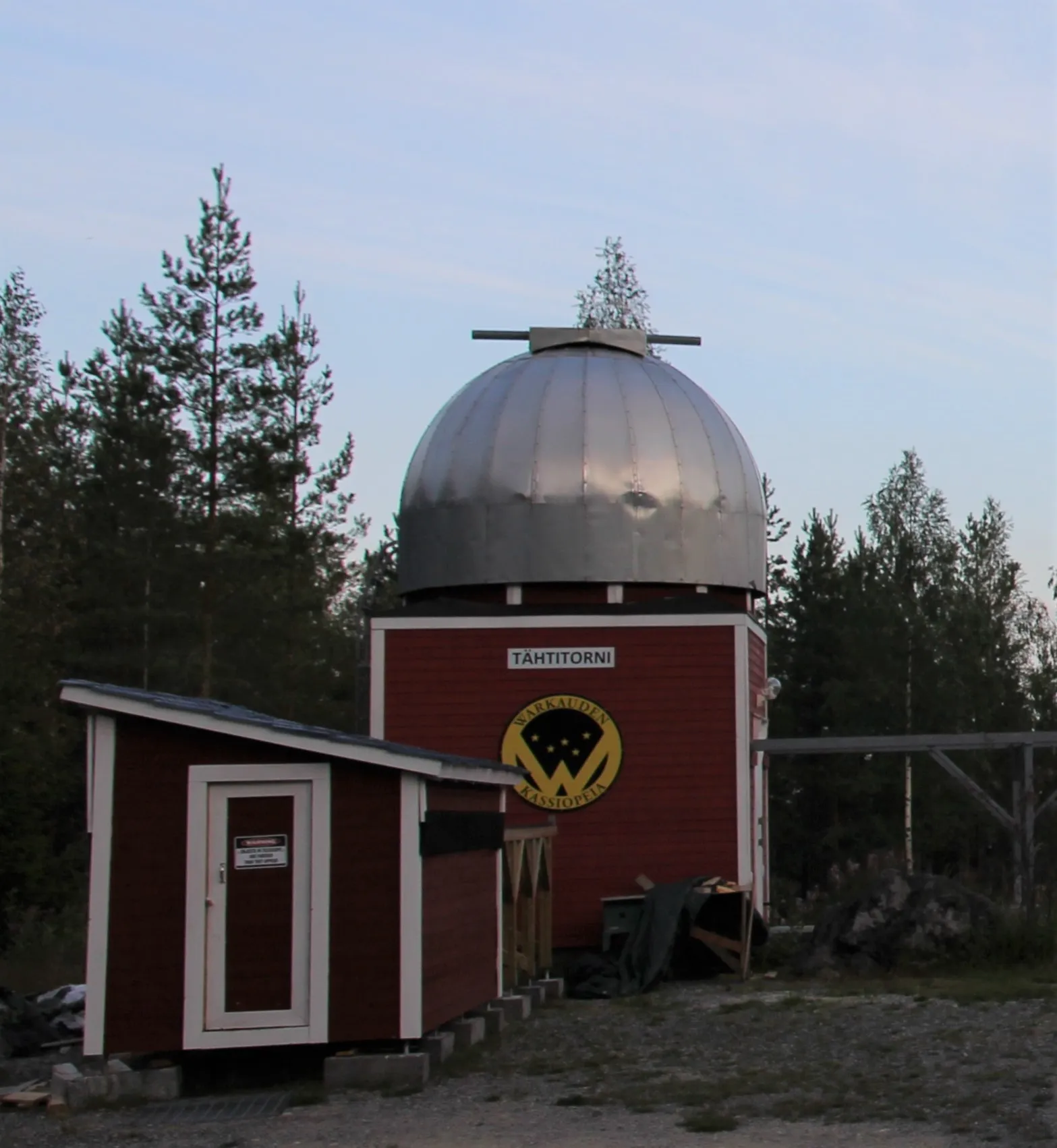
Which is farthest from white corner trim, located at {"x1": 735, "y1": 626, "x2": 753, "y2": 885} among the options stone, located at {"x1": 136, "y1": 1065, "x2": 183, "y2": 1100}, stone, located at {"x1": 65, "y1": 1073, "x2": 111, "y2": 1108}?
stone, located at {"x1": 65, "y1": 1073, "x2": 111, "y2": 1108}

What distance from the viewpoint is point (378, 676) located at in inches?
699

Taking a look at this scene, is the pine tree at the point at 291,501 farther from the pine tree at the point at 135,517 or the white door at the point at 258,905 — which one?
the white door at the point at 258,905

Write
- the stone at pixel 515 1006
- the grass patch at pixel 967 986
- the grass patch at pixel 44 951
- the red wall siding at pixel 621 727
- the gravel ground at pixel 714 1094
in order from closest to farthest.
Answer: the gravel ground at pixel 714 1094 < the stone at pixel 515 1006 < the grass patch at pixel 967 986 < the red wall siding at pixel 621 727 < the grass patch at pixel 44 951

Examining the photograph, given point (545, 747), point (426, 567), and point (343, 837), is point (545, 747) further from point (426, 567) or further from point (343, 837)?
point (343, 837)

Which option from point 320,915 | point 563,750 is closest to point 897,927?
point 563,750

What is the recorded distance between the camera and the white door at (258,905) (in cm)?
1032

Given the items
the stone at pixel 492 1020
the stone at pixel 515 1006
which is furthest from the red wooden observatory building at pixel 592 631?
the stone at pixel 492 1020

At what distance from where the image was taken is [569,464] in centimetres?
1830

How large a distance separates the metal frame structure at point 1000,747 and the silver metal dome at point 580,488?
199 centimetres

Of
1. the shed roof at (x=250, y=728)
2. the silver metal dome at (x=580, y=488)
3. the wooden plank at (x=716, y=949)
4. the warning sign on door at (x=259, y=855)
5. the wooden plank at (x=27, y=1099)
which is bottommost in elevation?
the wooden plank at (x=27, y=1099)

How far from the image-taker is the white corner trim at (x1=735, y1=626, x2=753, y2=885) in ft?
56.5

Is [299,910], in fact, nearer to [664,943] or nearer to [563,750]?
[664,943]

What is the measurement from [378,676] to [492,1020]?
5.87 metres

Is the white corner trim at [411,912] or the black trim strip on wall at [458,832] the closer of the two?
the white corner trim at [411,912]
